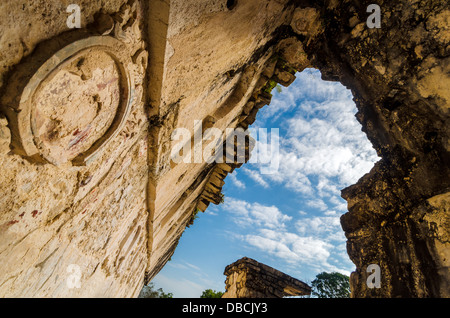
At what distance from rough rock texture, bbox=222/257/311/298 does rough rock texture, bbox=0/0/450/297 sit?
171 inches

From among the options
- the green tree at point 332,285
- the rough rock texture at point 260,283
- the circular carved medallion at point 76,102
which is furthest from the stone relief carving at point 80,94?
the green tree at point 332,285

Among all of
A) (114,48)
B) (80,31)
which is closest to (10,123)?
(80,31)

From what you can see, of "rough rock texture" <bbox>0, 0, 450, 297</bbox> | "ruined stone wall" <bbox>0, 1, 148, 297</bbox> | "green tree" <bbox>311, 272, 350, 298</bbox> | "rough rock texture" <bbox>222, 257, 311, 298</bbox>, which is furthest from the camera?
"green tree" <bbox>311, 272, 350, 298</bbox>

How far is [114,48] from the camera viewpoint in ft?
5.14

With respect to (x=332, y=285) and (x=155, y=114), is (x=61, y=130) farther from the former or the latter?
(x=332, y=285)

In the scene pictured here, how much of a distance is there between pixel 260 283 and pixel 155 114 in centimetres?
569

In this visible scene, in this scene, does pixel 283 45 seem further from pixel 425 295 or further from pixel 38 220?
pixel 38 220

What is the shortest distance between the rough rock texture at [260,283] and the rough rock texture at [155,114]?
14.2 ft

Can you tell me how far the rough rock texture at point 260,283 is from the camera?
6039 millimetres

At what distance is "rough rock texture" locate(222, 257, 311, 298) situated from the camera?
604 centimetres

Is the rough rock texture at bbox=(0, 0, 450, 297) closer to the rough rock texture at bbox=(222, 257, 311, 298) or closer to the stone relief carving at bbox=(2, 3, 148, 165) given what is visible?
the stone relief carving at bbox=(2, 3, 148, 165)

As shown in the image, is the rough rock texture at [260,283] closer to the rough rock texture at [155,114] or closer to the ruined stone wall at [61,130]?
the rough rock texture at [155,114]

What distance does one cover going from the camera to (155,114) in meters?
2.51

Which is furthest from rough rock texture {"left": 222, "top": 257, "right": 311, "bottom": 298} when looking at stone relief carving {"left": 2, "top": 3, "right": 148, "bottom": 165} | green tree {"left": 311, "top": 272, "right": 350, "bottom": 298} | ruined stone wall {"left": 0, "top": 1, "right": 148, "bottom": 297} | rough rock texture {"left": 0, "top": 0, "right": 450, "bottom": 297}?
green tree {"left": 311, "top": 272, "right": 350, "bottom": 298}
